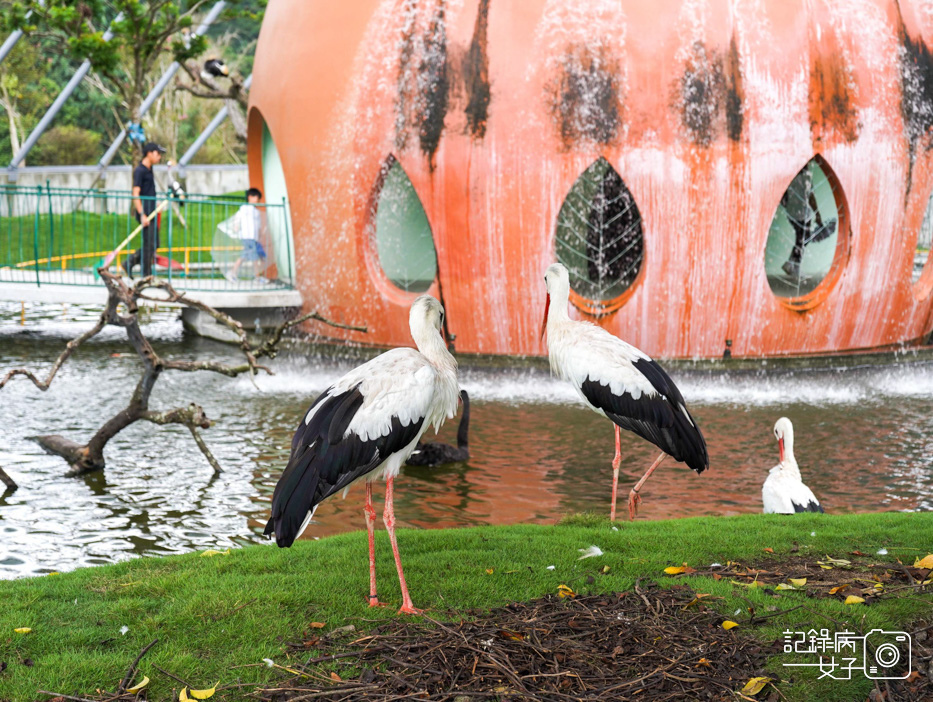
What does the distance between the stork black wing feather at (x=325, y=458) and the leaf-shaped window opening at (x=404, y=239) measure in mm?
10529

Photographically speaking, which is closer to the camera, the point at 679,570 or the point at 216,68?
the point at 679,570

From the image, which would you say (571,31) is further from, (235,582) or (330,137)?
(235,582)

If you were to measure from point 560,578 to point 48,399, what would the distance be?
8530 millimetres

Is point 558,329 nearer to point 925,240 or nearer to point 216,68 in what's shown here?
point 925,240

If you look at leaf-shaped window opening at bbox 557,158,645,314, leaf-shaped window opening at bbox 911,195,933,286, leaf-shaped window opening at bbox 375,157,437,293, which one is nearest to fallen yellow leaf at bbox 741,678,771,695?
leaf-shaped window opening at bbox 557,158,645,314

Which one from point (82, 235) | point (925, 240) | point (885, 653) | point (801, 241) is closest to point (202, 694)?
point (885, 653)

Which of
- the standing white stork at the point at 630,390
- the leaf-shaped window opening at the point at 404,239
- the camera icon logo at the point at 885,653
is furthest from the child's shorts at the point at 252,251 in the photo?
the camera icon logo at the point at 885,653

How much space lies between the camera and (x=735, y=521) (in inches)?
269

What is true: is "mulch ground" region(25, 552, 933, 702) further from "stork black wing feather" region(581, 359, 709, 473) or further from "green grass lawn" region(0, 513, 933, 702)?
"stork black wing feather" region(581, 359, 709, 473)

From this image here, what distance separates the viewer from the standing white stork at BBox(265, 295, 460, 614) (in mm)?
4785

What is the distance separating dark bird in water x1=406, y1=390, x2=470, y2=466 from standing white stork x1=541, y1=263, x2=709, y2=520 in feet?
7.54

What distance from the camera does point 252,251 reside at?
1620 cm

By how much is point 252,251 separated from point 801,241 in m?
8.66

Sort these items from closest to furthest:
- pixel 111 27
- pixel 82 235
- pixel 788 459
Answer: pixel 788 459 → pixel 111 27 → pixel 82 235
